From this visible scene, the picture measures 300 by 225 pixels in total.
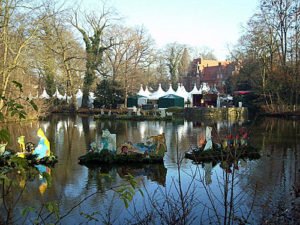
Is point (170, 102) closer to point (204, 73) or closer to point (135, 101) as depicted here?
point (135, 101)

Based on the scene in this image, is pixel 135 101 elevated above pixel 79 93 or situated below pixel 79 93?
below

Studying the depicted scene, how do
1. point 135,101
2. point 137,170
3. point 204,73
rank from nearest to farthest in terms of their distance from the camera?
point 137,170
point 135,101
point 204,73

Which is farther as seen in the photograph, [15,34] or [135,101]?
[135,101]

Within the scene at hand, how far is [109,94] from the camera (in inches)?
1927

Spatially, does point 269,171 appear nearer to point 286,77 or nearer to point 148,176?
point 148,176

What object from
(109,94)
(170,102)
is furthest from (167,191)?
(109,94)

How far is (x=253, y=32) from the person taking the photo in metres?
42.7

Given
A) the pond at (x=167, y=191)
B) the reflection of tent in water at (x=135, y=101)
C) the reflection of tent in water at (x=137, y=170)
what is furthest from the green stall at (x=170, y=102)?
the reflection of tent in water at (x=137, y=170)

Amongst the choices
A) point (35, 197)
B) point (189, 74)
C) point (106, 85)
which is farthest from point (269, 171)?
point (189, 74)

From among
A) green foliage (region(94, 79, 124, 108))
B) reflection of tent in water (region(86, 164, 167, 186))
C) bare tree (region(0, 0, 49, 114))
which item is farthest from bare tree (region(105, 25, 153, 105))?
reflection of tent in water (region(86, 164, 167, 186))

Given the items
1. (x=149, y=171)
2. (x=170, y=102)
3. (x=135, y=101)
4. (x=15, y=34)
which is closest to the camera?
(x=149, y=171)

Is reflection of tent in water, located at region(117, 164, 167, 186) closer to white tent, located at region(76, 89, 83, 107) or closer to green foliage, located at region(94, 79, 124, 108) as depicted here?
green foliage, located at region(94, 79, 124, 108)

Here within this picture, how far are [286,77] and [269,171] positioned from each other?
32.3m

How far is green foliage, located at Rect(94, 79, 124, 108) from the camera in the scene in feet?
160
